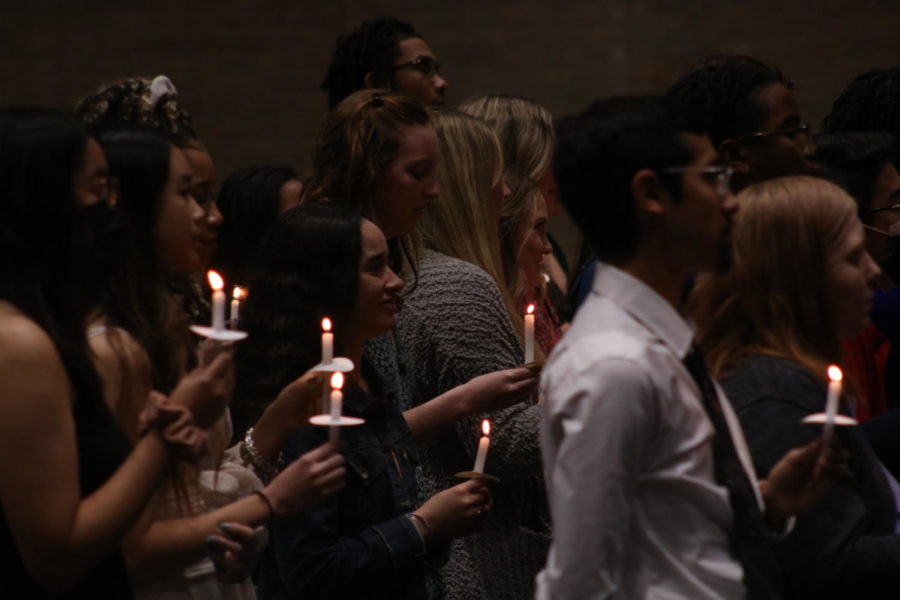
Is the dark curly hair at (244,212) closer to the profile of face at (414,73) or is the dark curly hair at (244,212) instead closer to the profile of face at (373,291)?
the profile of face at (414,73)

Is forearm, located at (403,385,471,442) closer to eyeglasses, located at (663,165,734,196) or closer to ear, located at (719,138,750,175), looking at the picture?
ear, located at (719,138,750,175)

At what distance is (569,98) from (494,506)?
360cm

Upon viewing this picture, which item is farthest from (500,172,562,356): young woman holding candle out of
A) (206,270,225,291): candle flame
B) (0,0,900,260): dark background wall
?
(0,0,900,260): dark background wall

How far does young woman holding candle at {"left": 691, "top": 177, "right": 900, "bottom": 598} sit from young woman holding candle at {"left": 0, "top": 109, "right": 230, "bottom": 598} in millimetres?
840

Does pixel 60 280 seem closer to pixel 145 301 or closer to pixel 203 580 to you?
pixel 145 301

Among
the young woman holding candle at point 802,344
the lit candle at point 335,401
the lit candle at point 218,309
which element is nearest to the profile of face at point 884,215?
the young woman holding candle at point 802,344

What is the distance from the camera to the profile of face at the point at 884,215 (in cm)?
363

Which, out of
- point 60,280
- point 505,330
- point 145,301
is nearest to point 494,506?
point 505,330

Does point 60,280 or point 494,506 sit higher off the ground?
point 60,280

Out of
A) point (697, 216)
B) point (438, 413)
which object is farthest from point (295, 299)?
point (697, 216)

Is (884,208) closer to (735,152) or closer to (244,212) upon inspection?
(735,152)

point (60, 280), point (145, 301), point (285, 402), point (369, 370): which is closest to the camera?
point (60, 280)

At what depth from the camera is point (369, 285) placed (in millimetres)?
2871

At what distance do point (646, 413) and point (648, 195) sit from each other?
1.03 feet
